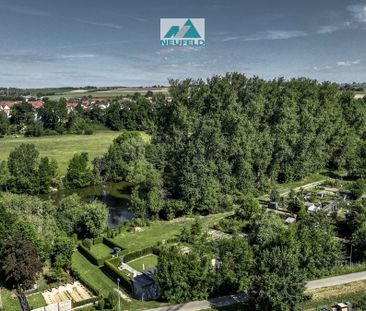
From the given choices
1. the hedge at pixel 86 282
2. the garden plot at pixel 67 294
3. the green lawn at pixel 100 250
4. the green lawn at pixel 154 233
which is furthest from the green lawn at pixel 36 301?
the green lawn at pixel 154 233

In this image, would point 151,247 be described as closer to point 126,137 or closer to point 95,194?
point 95,194

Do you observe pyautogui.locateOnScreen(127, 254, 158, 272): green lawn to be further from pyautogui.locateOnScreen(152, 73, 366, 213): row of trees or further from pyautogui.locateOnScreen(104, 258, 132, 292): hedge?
pyautogui.locateOnScreen(152, 73, 366, 213): row of trees

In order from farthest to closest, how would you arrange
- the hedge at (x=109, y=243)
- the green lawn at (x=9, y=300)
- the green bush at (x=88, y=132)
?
the green bush at (x=88, y=132)
the hedge at (x=109, y=243)
the green lawn at (x=9, y=300)

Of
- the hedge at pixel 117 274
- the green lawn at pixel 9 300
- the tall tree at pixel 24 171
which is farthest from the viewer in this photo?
the tall tree at pixel 24 171

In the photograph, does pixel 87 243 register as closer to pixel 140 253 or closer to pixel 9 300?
pixel 140 253

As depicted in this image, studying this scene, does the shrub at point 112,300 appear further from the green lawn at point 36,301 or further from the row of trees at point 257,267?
the green lawn at point 36,301

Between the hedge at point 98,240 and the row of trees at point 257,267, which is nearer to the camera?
the row of trees at point 257,267

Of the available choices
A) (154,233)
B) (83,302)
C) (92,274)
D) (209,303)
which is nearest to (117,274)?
(92,274)

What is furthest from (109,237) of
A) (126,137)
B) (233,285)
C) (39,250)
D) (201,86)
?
(126,137)
